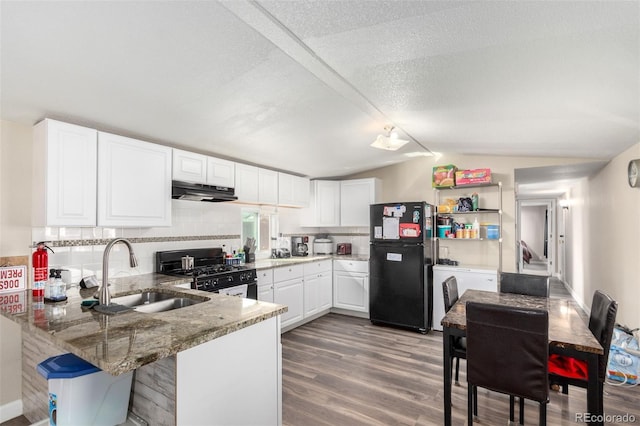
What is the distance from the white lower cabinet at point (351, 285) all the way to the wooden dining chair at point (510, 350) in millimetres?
2751

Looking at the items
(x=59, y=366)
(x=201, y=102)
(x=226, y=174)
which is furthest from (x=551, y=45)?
(x=226, y=174)

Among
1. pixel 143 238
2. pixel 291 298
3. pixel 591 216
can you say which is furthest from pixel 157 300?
pixel 591 216

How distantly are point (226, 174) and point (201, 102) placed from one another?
4.47ft

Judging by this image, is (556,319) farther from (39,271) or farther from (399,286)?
(39,271)

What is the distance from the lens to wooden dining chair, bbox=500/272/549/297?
9.39 ft

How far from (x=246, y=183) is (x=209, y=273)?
126cm

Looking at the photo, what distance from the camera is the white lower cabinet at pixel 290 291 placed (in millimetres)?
3936

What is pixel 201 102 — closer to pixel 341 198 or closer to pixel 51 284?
pixel 51 284

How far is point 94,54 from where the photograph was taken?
168cm

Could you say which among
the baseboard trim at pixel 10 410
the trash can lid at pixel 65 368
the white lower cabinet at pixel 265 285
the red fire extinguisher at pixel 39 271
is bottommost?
the baseboard trim at pixel 10 410

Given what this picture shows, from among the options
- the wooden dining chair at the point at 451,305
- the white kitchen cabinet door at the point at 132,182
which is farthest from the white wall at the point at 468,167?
the white kitchen cabinet door at the point at 132,182

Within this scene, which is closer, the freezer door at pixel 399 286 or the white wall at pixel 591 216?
the white wall at pixel 591 216

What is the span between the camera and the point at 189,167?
3.24 m

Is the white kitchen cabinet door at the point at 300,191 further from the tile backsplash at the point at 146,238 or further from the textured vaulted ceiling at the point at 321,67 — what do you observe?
the textured vaulted ceiling at the point at 321,67
